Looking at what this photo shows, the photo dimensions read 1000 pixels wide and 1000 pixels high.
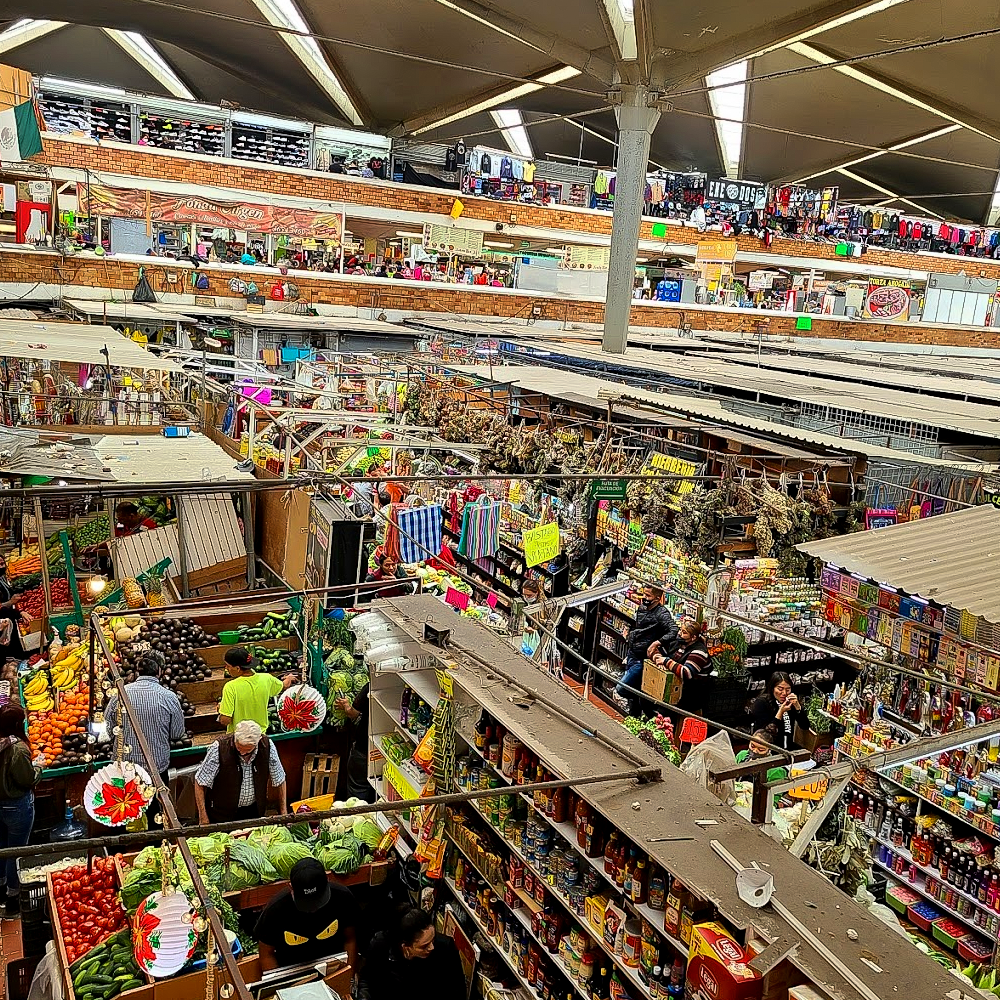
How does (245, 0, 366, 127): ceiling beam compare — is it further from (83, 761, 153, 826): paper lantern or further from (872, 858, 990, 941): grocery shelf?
(872, 858, 990, 941): grocery shelf

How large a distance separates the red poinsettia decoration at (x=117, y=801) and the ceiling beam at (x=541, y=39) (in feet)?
45.7

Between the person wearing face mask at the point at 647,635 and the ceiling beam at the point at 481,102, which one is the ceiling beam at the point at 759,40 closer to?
the ceiling beam at the point at 481,102

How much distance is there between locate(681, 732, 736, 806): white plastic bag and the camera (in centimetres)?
401

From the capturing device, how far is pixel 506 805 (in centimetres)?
466

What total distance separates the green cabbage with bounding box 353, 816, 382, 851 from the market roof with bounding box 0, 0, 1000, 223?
31.3 ft

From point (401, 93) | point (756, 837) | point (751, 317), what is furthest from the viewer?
point (751, 317)

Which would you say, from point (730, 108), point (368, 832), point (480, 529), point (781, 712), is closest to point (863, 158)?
point (730, 108)

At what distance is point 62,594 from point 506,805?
5.92m

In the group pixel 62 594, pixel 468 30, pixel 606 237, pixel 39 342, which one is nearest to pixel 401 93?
pixel 468 30

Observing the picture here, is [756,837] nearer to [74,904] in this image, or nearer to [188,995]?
[188,995]

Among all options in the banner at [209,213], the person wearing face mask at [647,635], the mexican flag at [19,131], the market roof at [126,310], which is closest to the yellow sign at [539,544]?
the person wearing face mask at [647,635]

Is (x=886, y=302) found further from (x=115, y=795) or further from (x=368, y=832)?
(x=115, y=795)

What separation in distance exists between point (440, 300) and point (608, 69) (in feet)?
25.8

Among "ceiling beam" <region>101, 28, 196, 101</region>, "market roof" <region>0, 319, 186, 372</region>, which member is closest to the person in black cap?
"market roof" <region>0, 319, 186, 372</region>
